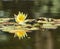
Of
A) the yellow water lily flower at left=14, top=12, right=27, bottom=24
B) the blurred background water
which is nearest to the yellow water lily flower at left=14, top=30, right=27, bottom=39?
the blurred background water

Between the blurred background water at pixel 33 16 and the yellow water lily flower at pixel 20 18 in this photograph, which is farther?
the yellow water lily flower at pixel 20 18

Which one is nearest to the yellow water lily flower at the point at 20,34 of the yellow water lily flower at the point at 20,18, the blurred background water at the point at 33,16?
the blurred background water at the point at 33,16

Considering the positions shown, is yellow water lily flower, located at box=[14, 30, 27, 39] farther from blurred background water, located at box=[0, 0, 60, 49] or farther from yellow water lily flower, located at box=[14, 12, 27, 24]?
yellow water lily flower, located at box=[14, 12, 27, 24]

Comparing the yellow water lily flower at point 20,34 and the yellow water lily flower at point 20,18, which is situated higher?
the yellow water lily flower at point 20,18

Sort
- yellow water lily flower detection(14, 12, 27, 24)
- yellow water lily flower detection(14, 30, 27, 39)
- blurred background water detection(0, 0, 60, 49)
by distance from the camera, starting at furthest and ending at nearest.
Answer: yellow water lily flower detection(14, 12, 27, 24) < yellow water lily flower detection(14, 30, 27, 39) < blurred background water detection(0, 0, 60, 49)

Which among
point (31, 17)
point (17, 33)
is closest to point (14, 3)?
point (31, 17)

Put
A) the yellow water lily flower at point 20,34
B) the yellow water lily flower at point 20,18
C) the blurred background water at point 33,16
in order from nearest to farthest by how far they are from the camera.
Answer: the blurred background water at point 33,16 → the yellow water lily flower at point 20,34 → the yellow water lily flower at point 20,18

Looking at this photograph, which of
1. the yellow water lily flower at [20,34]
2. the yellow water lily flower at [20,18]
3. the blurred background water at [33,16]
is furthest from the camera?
the yellow water lily flower at [20,18]

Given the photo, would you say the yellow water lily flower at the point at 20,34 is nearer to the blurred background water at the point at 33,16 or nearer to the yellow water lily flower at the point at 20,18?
the blurred background water at the point at 33,16

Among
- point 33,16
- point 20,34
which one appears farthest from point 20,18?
point 20,34
